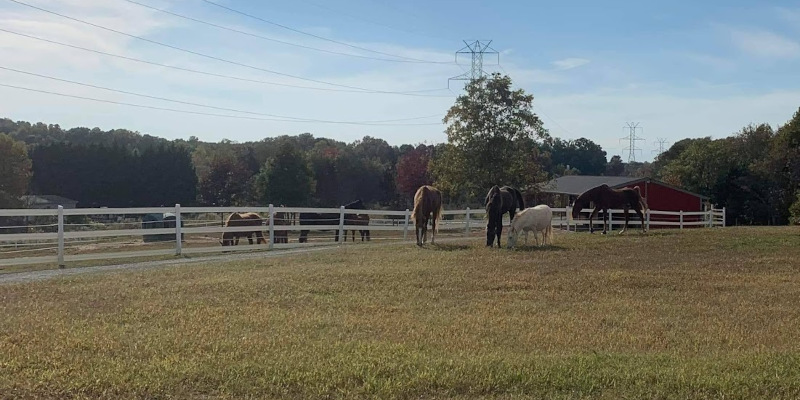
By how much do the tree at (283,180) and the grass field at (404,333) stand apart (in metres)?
51.6

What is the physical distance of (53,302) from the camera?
923 centimetres

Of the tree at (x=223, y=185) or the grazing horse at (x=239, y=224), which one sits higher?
the tree at (x=223, y=185)

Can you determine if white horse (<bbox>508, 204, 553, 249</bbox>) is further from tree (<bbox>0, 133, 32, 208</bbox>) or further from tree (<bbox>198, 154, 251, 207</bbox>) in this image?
tree (<bbox>198, 154, 251, 207</bbox>)

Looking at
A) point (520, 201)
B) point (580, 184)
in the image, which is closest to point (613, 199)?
point (520, 201)

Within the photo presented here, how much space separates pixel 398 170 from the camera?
7538cm

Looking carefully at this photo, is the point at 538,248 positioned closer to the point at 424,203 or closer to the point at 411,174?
the point at 424,203

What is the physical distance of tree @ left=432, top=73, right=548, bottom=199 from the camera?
50.6 m

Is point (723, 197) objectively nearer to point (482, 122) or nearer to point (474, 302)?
point (482, 122)

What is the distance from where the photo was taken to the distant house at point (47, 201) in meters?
60.9

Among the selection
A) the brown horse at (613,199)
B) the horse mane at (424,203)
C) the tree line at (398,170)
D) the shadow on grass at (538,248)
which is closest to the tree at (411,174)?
the tree line at (398,170)

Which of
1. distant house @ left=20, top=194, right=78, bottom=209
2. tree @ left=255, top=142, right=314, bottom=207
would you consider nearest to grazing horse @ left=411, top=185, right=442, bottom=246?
tree @ left=255, top=142, right=314, bottom=207

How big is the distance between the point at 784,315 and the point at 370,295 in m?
5.57

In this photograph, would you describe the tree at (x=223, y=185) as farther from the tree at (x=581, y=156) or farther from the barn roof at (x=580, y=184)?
the tree at (x=581, y=156)

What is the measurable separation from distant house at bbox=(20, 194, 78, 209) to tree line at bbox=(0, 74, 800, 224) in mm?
1322
